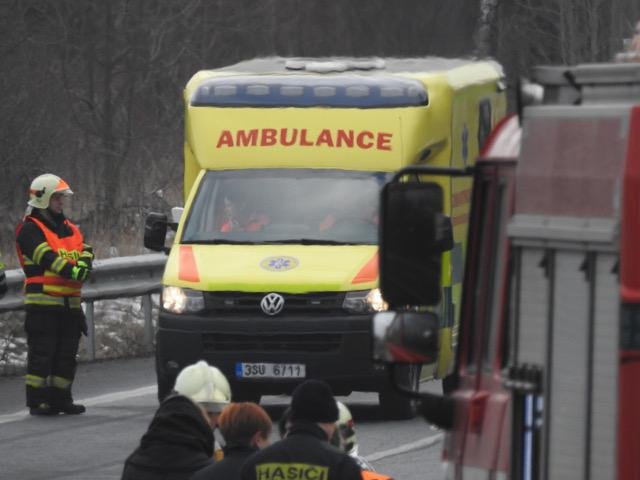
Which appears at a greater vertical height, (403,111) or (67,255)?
(403,111)

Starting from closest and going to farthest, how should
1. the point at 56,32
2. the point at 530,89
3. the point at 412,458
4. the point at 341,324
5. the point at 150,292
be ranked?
the point at 530,89 → the point at 412,458 → the point at 341,324 → the point at 150,292 → the point at 56,32

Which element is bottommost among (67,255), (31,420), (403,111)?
(31,420)

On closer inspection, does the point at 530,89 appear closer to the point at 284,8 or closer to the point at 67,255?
the point at 67,255

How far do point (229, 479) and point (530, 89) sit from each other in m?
2.20

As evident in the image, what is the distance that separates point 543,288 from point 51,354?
10452mm

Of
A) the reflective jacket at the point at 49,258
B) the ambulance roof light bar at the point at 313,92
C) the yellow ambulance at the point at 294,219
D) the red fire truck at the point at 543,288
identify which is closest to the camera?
the red fire truck at the point at 543,288

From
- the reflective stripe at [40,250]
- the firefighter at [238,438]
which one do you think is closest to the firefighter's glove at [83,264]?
the reflective stripe at [40,250]

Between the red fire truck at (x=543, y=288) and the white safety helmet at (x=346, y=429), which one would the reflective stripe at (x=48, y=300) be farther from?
the red fire truck at (x=543, y=288)

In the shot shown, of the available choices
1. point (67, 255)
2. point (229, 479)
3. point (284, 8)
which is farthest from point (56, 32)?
point (229, 479)

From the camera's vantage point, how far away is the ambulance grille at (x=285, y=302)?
47.9ft

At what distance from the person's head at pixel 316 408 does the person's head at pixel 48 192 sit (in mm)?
8005

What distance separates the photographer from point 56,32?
98.6 ft

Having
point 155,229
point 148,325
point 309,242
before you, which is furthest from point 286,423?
point 148,325

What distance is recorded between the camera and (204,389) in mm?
8516
